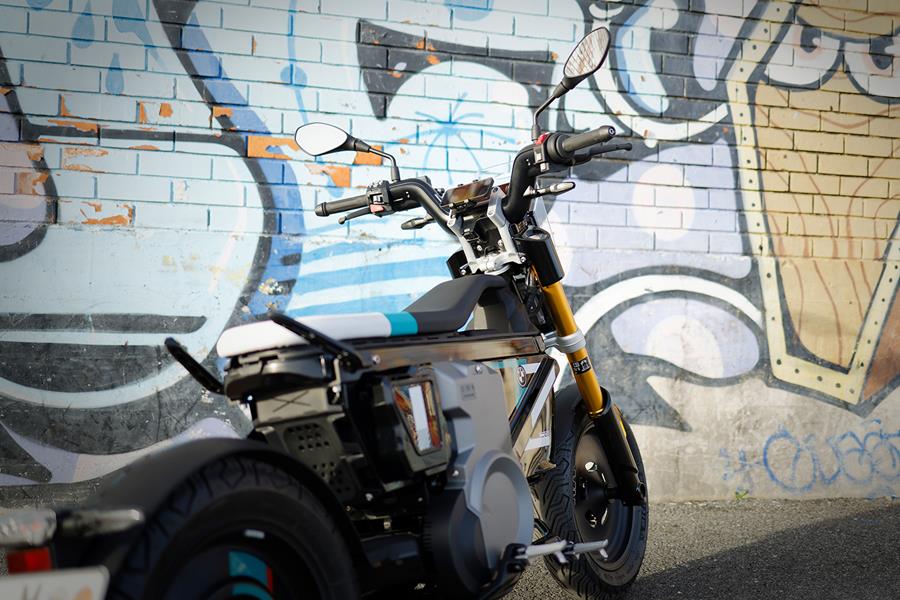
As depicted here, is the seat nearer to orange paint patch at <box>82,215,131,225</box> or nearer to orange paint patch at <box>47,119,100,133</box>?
orange paint patch at <box>82,215,131,225</box>

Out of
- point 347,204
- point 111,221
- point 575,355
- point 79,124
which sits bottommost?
point 575,355

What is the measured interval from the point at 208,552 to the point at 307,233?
298 centimetres

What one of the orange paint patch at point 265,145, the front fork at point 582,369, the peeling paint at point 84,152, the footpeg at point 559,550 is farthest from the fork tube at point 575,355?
the peeling paint at point 84,152

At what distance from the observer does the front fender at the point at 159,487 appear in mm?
1450

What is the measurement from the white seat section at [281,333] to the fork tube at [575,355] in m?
0.84

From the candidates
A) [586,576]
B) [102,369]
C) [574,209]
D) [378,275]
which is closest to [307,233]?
[378,275]

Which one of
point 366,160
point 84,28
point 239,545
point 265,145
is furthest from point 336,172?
point 239,545

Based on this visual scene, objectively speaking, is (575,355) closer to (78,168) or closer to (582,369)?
(582,369)

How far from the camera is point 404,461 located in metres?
2.00

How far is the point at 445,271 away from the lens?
15.2 feet

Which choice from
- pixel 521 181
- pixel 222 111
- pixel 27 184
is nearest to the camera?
pixel 521 181

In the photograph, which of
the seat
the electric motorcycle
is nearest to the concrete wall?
the electric motorcycle

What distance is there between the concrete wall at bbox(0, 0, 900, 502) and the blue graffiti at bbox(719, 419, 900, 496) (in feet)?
0.05

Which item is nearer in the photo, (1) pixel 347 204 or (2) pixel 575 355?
(2) pixel 575 355
